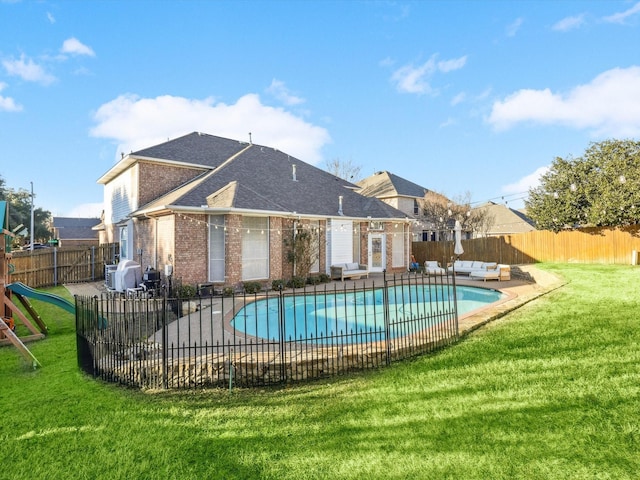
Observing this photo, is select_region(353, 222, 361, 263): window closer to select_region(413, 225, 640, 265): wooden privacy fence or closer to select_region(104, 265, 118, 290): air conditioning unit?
select_region(413, 225, 640, 265): wooden privacy fence

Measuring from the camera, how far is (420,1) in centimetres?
1323

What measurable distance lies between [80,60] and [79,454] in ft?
55.5

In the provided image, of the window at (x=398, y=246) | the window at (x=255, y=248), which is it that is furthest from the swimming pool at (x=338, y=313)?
the window at (x=398, y=246)

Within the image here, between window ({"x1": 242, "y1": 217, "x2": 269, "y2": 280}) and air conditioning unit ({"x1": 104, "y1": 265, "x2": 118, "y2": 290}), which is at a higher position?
window ({"x1": 242, "y1": 217, "x2": 269, "y2": 280})

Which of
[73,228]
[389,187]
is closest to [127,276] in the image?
[389,187]

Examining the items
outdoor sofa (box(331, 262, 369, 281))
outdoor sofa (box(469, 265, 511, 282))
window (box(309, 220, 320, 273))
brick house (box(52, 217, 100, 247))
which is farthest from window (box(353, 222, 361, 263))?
brick house (box(52, 217, 100, 247))

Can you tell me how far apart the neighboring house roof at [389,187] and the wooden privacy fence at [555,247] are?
21.5 ft

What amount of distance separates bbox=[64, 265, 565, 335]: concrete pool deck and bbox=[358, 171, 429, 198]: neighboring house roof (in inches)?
526

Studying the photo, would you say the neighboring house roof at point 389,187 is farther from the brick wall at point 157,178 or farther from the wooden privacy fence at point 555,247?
the brick wall at point 157,178

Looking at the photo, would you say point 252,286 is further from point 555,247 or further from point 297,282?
point 555,247

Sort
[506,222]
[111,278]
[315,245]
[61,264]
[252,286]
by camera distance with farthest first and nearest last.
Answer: [506,222]
[61,264]
[315,245]
[111,278]
[252,286]

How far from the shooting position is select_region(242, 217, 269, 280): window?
14812 mm

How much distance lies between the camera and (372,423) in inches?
151

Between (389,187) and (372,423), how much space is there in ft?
97.1
